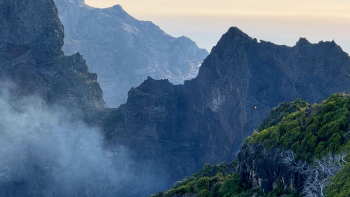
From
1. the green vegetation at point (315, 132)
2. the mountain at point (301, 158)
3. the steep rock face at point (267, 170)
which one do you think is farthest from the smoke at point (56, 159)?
the green vegetation at point (315, 132)

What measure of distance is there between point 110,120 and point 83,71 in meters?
26.3

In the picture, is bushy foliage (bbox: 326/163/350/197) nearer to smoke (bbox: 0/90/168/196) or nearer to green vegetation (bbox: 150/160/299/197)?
green vegetation (bbox: 150/160/299/197)

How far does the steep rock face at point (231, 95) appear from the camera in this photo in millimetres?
171000

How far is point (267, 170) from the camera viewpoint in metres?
65.6

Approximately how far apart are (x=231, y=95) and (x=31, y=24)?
9634 centimetres

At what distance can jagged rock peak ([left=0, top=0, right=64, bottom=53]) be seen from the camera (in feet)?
620

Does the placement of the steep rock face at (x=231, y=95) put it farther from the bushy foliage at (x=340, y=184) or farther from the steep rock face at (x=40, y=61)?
the bushy foliage at (x=340, y=184)

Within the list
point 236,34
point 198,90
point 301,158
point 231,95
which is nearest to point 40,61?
point 198,90

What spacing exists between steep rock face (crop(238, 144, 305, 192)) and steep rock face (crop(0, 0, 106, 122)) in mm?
130947

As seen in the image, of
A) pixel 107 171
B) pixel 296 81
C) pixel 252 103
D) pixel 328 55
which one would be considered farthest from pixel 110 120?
pixel 328 55

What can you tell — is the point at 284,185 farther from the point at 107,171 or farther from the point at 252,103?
the point at 107,171

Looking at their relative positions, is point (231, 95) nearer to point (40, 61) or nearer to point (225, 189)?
point (40, 61)

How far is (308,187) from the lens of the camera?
52688 millimetres

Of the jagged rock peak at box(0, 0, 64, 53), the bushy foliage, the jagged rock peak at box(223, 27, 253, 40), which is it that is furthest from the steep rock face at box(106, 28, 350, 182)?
the bushy foliage
